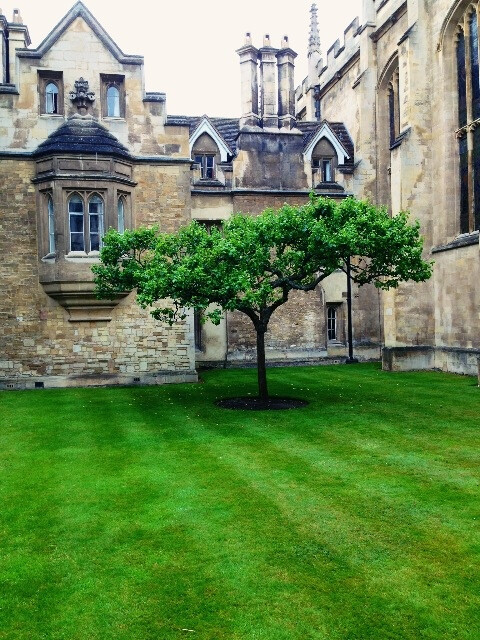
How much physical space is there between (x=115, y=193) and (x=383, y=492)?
15.1 m

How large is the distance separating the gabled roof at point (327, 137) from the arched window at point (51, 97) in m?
11.8

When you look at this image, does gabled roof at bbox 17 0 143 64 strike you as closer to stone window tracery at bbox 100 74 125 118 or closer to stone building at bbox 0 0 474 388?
stone building at bbox 0 0 474 388

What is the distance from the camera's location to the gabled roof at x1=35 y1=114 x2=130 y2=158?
20.0m

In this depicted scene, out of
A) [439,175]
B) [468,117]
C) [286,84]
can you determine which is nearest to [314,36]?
[286,84]

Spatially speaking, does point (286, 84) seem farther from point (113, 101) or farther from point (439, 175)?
point (113, 101)

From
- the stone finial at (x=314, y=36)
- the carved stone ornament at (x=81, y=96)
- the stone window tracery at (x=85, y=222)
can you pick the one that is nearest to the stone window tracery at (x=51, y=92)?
the carved stone ornament at (x=81, y=96)

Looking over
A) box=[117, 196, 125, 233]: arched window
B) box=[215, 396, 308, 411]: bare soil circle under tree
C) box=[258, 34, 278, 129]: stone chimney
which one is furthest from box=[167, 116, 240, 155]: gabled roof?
box=[215, 396, 308, 411]: bare soil circle under tree

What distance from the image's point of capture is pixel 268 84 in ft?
89.9

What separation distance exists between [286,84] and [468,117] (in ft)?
28.3

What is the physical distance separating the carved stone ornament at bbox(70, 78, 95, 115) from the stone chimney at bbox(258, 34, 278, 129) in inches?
370

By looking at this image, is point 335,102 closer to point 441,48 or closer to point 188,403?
point 441,48

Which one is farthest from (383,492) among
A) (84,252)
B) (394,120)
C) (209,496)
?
(394,120)

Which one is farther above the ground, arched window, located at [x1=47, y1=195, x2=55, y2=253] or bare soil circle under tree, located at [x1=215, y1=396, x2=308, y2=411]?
arched window, located at [x1=47, y1=195, x2=55, y2=253]

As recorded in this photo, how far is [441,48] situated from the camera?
23281 mm
